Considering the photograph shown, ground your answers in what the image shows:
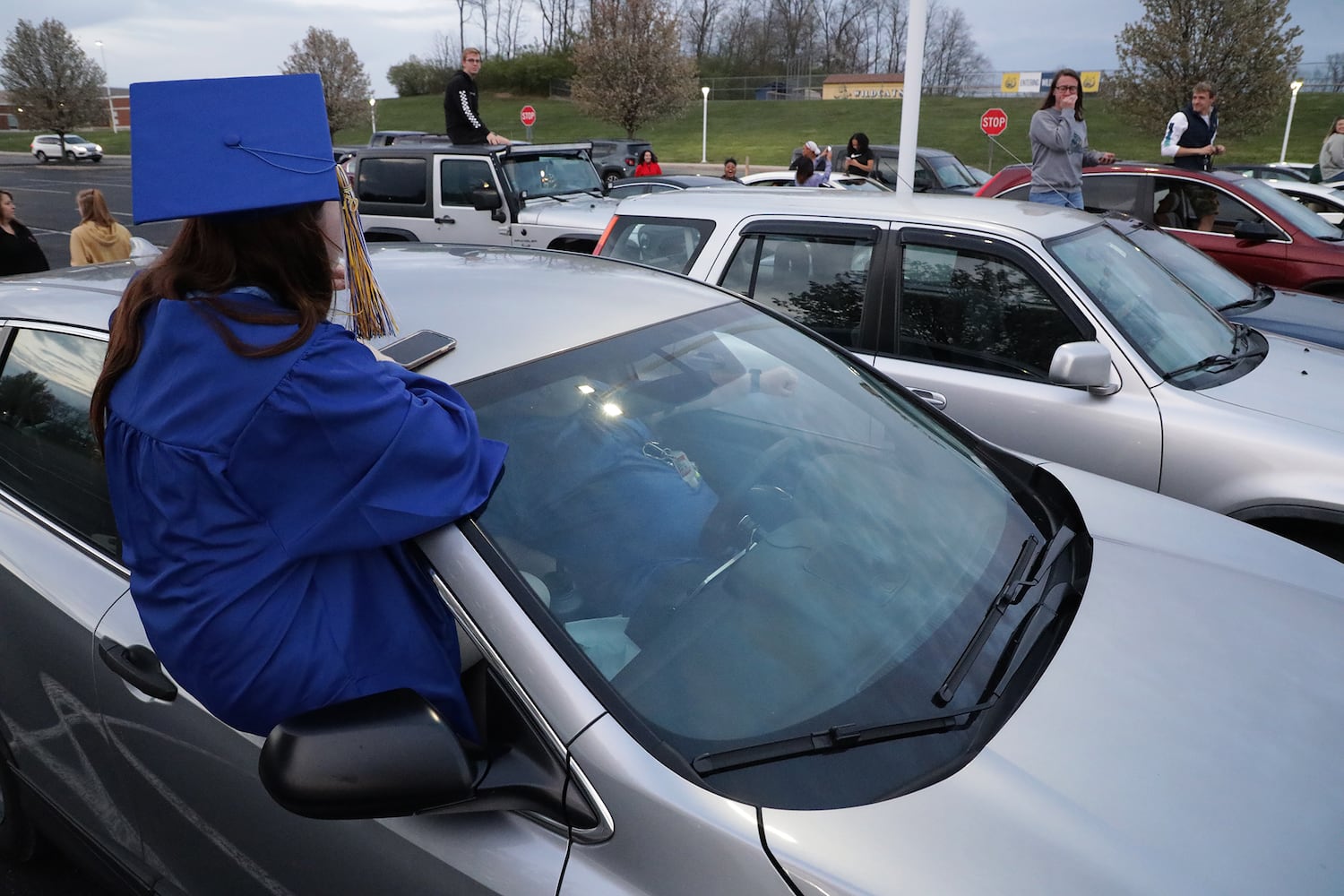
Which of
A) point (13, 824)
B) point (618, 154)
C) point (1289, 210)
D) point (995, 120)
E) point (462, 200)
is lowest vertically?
point (13, 824)

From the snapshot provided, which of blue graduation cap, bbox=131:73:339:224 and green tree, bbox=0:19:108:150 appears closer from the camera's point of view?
blue graduation cap, bbox=131:73:339:224

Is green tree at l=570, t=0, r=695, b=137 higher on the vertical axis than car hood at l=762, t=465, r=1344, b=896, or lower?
higher

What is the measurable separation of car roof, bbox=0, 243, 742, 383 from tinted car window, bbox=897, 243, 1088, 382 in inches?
60.6

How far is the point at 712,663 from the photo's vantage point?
1.47 m

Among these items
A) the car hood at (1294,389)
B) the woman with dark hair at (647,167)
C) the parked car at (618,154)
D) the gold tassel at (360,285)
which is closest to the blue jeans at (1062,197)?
the car hood at (1294,389)

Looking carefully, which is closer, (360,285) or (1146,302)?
(360,285)

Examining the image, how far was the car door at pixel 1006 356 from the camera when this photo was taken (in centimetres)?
328

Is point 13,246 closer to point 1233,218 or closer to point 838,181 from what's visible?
point 1233,218

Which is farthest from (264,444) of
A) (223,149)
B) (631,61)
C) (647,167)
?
(631,61)

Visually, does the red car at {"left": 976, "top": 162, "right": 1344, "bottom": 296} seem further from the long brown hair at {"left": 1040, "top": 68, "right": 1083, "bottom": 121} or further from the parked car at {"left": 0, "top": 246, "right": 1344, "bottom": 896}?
the parked car at {"left": 0, "top": 246, "right": 1344, "bottom": 896}

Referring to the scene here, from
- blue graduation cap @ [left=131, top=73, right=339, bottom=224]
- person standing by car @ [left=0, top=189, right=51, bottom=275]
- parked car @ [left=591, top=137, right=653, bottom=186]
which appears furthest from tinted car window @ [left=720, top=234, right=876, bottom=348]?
parked car @ [left=591, top=137, right=653, bottom=186]

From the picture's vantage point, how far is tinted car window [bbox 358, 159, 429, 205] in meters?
9.88

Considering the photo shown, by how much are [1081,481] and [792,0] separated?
87.6m

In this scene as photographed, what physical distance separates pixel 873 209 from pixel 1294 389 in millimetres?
1685
